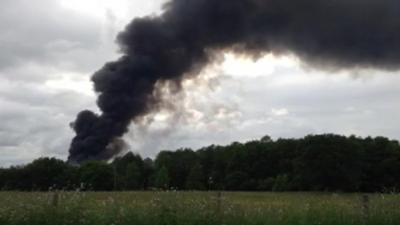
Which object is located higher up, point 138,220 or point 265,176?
point 265,176

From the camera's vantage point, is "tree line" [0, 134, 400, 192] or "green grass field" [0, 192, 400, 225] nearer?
"green grass field" [0, 192, 400, 225]

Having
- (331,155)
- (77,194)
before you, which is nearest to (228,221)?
(77,194)

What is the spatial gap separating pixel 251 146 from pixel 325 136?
34609 mm

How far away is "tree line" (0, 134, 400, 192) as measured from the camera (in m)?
80.8

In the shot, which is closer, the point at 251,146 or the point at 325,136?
the point at 325,136

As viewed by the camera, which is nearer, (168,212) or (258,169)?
(168,212)

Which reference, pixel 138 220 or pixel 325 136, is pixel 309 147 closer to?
pixel 325 136

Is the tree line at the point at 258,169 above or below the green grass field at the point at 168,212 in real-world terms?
above

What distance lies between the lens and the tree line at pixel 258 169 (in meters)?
80.8

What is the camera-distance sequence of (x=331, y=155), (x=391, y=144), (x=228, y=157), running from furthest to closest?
(x=228, y=157)
(x=391, y=144)
(x=331, y=155)

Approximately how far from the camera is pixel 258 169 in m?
108

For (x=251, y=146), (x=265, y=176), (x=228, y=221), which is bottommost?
(x=228, y=221)

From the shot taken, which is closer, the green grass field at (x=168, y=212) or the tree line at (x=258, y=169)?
the green grass field at (x=168, y=212)

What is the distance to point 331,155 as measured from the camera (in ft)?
269
